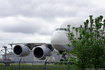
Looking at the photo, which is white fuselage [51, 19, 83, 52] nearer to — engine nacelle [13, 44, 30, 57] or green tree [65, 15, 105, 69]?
engine nacelle [13, 44, 30, 57]

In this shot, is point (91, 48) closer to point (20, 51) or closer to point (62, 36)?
point (62, 36)

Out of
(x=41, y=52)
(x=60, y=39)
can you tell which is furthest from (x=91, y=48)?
(x=41, y=52)

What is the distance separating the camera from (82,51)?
24.4 feet

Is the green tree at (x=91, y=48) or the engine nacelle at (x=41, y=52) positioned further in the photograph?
the engine nacelle at (x=41, y=52)

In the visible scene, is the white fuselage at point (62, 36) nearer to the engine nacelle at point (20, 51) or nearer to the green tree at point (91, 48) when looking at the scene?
the engine nacelle at point (20, 51)

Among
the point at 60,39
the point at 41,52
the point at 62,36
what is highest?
the point at 62,36

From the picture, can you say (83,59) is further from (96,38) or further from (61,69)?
(61,69)

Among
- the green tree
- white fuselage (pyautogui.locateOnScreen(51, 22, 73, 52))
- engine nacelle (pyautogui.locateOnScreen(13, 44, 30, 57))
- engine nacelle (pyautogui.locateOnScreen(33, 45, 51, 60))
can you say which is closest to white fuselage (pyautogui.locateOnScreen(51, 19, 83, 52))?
white fuselage (pyautogui.locateOnScreen(51, 22, 73, 52))

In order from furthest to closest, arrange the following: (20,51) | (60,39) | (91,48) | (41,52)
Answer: (20,51) < (41,52) < (60,39) < (91,48)

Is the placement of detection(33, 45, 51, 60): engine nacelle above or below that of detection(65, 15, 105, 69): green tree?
below

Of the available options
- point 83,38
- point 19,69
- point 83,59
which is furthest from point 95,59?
point 19,69

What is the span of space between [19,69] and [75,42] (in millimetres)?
5010

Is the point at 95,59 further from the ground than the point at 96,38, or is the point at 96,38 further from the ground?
the point at 96,38

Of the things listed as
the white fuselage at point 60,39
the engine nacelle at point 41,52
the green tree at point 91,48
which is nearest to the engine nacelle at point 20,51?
the engine nacelle at point 41,52
